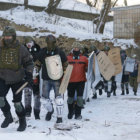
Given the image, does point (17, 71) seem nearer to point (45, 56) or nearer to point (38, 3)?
point (45, 56)

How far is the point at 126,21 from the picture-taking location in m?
19.2

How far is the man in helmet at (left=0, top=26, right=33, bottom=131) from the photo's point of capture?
455 centimetres

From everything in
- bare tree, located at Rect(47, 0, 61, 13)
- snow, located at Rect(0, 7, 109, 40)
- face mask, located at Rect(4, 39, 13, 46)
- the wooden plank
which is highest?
bare tree, located at Rect(47, 0, 61, 13)

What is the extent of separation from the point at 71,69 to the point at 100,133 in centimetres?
141

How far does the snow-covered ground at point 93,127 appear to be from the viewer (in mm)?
4123

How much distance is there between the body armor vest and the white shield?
99 centimetres

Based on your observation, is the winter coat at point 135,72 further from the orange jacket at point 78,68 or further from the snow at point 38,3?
the snow at point 38,3

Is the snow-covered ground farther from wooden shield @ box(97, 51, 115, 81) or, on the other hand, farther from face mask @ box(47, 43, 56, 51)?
face mask @ box(47, 43, 56, 51)

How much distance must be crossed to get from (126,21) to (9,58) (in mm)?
15596

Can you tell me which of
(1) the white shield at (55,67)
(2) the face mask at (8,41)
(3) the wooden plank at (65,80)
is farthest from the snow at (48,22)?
(2) the face mask at (8,41)

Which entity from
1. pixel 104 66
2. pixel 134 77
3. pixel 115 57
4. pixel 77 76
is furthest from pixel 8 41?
pixel 134 77

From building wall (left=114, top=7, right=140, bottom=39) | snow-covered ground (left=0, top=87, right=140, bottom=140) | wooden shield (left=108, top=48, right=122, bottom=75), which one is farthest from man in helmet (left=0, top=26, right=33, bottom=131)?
building wall (left=114, top=7, right=140, bottom=39)

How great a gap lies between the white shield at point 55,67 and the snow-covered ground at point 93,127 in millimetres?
838

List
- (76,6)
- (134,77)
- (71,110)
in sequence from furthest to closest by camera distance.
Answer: (76,6) < (134,77) < (71,110)
